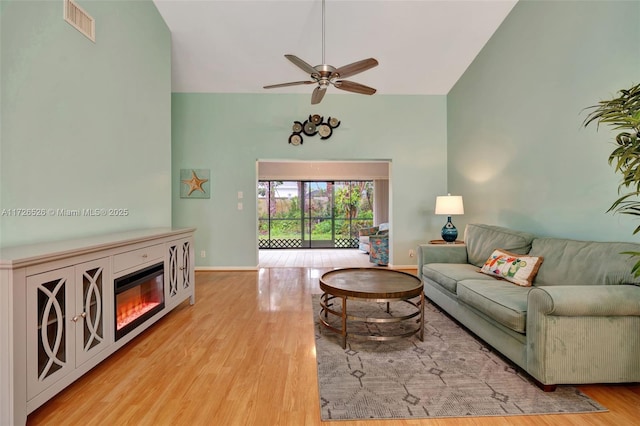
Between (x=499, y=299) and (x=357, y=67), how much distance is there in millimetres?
2305

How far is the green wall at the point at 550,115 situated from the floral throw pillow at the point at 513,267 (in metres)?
0.53

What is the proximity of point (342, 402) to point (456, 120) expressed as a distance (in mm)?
4744

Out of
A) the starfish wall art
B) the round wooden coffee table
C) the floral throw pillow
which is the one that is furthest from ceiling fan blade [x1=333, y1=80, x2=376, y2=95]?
the starfish wall art

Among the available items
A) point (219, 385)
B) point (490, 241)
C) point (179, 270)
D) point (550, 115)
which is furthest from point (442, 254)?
point (179, 270)

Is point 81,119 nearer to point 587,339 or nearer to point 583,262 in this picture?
point 587,339

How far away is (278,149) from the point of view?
5285 mm

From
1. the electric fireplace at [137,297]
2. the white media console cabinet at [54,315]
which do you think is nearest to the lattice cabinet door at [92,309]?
the white media console cabinet at [54,315]

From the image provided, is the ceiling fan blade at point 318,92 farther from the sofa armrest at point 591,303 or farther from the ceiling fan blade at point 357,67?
the sofa armrest at point 591,303

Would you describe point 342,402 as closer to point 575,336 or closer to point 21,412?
point 575,336

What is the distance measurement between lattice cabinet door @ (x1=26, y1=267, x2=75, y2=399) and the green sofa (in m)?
2.75

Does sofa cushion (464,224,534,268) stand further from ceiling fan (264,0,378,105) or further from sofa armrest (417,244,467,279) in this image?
ceiling fan (264,0,378,105)

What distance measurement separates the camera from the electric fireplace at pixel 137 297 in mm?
2262

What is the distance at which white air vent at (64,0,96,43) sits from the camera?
236 cm

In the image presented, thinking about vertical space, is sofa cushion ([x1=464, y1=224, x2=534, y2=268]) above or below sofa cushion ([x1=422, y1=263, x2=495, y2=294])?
above
